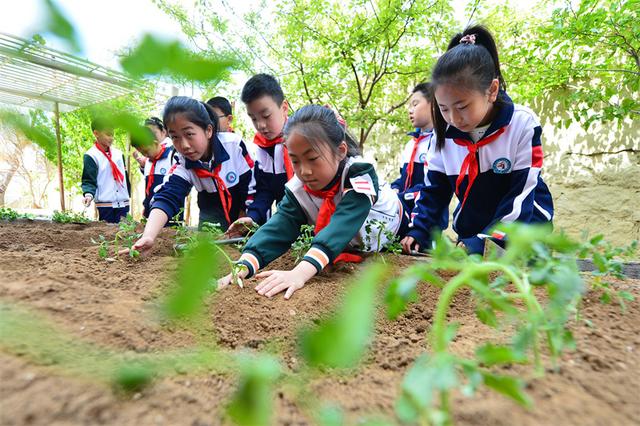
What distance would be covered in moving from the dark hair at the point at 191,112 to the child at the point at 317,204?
0.64m

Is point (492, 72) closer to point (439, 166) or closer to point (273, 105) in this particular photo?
point (439, 166)

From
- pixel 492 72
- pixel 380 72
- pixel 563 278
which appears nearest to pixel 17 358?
pixel 563 278

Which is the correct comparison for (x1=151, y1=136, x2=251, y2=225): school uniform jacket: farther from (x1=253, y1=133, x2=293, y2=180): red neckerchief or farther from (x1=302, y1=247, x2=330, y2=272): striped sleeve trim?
(x1=302, y1=247, x2=330, y2=272): striped sleeve trim

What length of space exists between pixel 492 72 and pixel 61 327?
174 cm

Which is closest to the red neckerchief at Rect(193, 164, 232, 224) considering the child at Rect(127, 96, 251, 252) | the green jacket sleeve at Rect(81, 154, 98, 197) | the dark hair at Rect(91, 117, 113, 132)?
the child at Rect(127, 96, 251, 252)

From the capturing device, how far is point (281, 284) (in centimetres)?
131

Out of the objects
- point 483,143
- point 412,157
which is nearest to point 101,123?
point 483,143

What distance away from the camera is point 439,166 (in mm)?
2002

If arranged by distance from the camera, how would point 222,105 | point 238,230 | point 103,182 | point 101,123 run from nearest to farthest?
point 101,123, point 238,230, point 222,105, point 103,182

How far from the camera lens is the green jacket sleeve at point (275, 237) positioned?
1562 millimetres

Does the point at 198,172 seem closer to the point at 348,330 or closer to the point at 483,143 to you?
the point at 483,143

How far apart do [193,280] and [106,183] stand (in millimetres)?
4671

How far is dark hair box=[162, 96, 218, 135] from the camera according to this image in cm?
191

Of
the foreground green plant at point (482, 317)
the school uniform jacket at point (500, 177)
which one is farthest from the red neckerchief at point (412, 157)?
the foreground green plant at point (482, 317)
